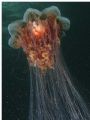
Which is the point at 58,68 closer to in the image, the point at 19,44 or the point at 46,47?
the point at 46,47

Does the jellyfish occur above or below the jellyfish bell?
below

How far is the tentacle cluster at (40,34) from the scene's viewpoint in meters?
1.97

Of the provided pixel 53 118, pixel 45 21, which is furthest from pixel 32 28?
pixel 53 118

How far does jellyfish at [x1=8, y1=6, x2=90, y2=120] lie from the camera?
1.94 m

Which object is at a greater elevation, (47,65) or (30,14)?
(30,14)

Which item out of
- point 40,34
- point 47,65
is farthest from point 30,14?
point 47,65

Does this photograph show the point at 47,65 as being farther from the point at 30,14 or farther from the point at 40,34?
the point at 30,14

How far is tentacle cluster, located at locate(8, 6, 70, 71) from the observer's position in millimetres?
1971

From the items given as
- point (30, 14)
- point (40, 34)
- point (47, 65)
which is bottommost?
point (47, 65)

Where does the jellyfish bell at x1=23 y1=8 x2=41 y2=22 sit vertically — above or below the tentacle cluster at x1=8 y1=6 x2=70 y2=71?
above

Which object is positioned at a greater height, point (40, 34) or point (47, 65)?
point (40, 34)

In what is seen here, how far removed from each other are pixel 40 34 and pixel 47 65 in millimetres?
213

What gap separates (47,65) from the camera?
6.49ft

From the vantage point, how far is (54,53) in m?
1.98
